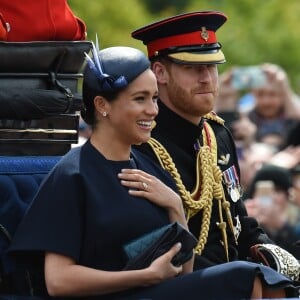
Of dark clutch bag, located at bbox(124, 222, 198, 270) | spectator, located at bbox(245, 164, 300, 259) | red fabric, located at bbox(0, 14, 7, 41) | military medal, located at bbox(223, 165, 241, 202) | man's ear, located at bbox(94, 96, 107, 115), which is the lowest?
spectator, located at bbox(245, 164, 300, 259)

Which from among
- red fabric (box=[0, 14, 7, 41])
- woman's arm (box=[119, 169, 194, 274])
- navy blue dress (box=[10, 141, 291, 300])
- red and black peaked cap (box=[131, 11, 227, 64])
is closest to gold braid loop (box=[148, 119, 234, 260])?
red and black peaked cap (box=[131, 11, 227, 64])

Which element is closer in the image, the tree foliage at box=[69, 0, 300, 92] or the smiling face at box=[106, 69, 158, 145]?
the smiling face at box=[106, 69, 158, 145]

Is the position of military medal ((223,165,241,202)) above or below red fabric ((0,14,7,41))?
below

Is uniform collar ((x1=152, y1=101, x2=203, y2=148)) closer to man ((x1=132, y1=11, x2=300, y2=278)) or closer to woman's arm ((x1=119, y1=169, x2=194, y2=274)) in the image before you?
man ((x1=132, y1=11, x2=300, y2=278))

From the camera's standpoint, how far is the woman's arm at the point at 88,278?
18.5ft

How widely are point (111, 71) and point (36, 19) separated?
2.02ft

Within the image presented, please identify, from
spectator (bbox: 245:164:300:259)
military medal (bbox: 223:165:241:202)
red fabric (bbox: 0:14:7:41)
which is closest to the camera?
red fabric (bbox: 0:14:7:41)

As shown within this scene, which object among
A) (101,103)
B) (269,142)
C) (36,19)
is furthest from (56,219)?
(269,142)

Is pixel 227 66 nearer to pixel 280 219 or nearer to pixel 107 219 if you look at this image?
pixel 280 219

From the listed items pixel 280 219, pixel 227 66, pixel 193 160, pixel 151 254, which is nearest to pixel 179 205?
pixel 151 254

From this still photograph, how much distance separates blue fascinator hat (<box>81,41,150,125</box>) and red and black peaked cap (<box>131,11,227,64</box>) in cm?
81

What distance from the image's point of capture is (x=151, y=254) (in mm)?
5723

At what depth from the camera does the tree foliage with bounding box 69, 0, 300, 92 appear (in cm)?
2597

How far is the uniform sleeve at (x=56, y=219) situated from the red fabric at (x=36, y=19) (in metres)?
0.81
